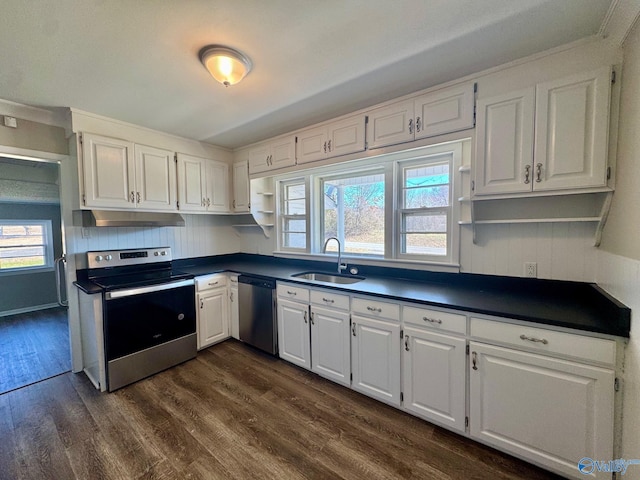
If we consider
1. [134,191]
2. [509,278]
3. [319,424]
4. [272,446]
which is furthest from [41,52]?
[509,278]

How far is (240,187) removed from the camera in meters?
3.52

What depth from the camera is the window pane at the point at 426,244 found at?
2373mm

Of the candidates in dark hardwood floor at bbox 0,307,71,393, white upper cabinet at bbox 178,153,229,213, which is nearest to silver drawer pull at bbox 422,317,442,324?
white upper cabinet at bbox 178,153,229,213

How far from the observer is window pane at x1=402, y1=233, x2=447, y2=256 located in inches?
93.4

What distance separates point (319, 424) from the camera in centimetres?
192

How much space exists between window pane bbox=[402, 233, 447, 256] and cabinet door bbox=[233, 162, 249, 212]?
81.3 inches

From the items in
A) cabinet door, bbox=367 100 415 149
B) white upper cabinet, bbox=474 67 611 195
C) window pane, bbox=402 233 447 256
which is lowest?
window pane, bbox=402 233 447 256

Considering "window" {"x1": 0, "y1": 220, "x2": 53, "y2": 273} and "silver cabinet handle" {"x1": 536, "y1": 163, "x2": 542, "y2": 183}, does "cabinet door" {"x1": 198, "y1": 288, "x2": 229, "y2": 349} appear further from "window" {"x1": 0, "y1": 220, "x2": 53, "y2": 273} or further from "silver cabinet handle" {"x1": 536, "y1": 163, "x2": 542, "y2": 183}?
"window" {"x1": 0, "y1": 220, "x2": 53, "y2": 273}

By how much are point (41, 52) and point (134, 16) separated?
0.78 m

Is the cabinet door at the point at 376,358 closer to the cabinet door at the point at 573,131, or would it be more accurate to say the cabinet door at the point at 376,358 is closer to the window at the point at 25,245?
the cabinet door at the point at 573,131

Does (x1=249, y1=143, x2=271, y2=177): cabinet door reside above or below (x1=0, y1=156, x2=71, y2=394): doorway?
above

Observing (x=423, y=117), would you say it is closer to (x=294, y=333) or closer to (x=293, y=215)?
(x=293, y=215)

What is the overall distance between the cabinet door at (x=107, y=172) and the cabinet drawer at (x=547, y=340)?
324 centimetres

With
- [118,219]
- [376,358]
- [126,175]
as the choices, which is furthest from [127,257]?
[376,358]
